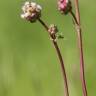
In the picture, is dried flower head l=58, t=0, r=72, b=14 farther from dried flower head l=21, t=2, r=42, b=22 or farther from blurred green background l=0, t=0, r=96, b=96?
blurred green background l=0, t=0, r=96, b=96

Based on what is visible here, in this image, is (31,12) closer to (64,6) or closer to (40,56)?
(64,6)

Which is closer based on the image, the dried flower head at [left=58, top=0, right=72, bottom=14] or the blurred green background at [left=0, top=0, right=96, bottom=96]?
the dried flower head at [left=58, top=0, right=72, bottom=14]

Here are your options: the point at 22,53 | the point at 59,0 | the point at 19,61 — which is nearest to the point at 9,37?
the point at 22,53

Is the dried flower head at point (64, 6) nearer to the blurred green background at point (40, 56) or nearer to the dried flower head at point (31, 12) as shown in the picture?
the dried flower head at point (31, 12)

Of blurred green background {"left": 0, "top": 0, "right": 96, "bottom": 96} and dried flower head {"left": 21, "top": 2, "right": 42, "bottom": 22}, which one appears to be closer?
dried flower head {"left": 21, "top": 2, "right": 42, "bottom": 22}

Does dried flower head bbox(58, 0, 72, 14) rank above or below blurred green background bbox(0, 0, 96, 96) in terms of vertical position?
above

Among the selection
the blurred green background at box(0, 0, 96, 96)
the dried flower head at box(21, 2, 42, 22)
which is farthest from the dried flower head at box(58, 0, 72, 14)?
the blurred green background at box(0, 0, 96, 96)

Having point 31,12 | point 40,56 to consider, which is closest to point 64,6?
point 31,12

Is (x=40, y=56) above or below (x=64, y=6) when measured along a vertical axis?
below

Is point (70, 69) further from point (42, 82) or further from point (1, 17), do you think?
point (1, 17)
